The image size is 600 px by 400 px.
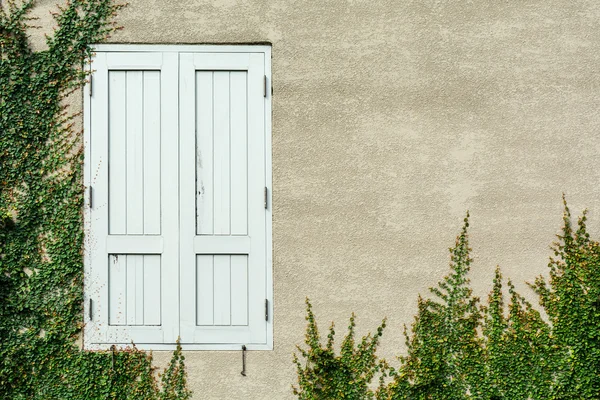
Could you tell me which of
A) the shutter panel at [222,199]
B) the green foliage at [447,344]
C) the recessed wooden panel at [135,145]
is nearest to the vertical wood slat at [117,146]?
the recessed wooden panel at [135,145]

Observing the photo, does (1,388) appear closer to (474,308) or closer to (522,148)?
(474,308)

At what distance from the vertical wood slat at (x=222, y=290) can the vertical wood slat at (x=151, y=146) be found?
719 mm

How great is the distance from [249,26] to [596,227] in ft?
12.4

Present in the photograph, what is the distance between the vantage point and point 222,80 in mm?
4820

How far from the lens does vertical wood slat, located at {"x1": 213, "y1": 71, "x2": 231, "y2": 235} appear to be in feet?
15.8

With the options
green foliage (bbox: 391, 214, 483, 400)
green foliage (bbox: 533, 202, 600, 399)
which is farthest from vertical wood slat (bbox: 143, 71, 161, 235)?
green foliage (bbox: 533, 202, 600, 399)

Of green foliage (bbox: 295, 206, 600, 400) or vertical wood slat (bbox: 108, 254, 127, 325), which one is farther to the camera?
vertical wood slat (bbox: 108, 254, 127, 325)

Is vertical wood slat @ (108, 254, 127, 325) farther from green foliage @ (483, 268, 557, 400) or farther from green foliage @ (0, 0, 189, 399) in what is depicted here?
green foliage @ (483, 268, 557, 400)

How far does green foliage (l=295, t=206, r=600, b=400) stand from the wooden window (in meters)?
0.96

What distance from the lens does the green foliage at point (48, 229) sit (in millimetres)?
4723

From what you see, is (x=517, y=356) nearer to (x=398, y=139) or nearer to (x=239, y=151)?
(x=398, y=139)

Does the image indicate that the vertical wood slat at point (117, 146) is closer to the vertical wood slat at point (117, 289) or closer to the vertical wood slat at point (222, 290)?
the vertical wood slat at point (117, 289)

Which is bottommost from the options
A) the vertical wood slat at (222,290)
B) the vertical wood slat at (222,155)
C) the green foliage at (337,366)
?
the green foliage at (337,366)

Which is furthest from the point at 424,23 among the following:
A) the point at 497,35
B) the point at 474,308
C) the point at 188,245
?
the point at 188,245
